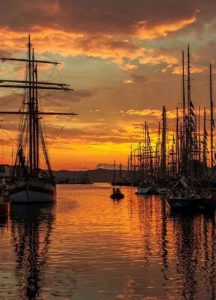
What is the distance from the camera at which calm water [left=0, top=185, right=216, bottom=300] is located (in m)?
18.9

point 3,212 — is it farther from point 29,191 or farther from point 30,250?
point 29,191

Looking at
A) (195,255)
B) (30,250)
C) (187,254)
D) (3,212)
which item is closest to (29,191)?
(3,212)

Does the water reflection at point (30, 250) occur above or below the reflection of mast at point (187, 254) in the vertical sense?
above

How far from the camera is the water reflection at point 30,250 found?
785 inches

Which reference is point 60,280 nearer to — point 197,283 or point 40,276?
point 40,276

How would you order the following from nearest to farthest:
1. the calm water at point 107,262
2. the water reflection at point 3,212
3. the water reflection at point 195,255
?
the calm water at point 107,262
the water reflection at point 195,255
the water reflection at point 3,212

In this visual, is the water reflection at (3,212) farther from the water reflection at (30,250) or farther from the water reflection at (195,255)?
the water reflection at (195,255)

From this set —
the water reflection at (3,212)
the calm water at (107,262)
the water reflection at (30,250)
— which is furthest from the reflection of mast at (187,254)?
the water reflection at (3,212)

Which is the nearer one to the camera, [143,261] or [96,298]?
[96,298]

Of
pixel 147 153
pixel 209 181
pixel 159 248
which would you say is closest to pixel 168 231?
pixel 159 248

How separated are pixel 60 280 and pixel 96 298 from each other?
10.2ft

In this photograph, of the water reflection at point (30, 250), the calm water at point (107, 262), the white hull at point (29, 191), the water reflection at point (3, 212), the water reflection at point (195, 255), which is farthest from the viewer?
the white hull at point (29, 191)

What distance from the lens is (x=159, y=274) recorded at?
72.6ft

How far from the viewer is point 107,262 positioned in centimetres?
2522
